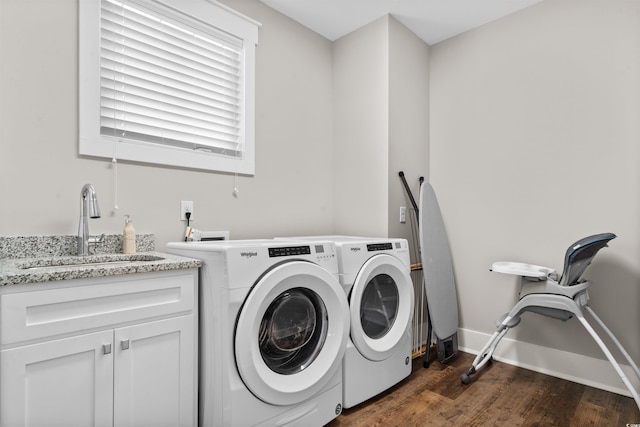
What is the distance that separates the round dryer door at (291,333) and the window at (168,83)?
1043 millimetres

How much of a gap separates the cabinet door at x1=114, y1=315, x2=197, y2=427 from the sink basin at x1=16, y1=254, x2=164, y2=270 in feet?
1.24

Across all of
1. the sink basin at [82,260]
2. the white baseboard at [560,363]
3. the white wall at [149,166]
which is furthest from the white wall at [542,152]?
the sink basin at [82,260]

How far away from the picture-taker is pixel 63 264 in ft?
5.09

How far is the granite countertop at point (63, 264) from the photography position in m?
1.15

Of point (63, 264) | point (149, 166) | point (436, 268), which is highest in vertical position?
point (149, 166)

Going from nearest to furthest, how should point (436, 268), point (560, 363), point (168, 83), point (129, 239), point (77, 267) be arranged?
1. point (77, 267)
2. point (129, 239)
3. point (168, 83)
4. point (560, 363)
5. point (436, 268)

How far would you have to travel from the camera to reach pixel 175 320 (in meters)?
1.47

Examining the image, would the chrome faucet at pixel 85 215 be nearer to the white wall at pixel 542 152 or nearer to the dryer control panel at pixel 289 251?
the dryer control panel at pixel 289 251

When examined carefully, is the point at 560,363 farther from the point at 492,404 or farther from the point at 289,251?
the point at 289,251

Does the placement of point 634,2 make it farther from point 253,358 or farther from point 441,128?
point 253,358

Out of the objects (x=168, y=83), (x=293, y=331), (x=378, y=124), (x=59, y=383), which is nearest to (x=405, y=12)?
(x=378, y=124)

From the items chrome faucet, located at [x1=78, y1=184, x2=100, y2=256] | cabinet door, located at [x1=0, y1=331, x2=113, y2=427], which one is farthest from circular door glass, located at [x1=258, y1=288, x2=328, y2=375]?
chrome faucet, located at [x1=78, y1=184, x2=100, y2=256]

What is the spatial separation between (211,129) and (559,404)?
8.80 ft

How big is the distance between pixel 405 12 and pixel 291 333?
8.12 feet
